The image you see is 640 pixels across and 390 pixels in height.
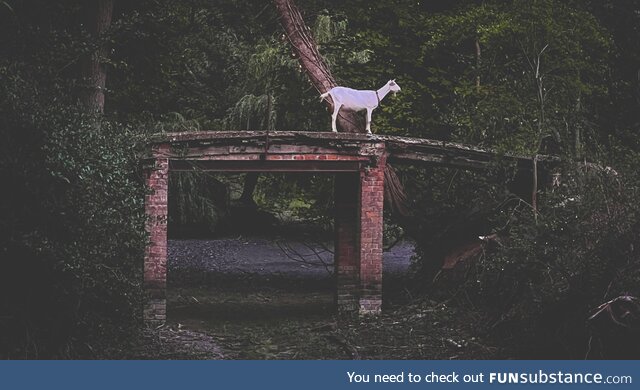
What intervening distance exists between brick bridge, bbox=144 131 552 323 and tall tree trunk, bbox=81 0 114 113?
189cm

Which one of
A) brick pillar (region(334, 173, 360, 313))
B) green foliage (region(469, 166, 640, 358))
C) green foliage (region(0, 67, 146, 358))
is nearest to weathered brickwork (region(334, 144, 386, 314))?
brick pillar (region(334, 173, 360, 313))

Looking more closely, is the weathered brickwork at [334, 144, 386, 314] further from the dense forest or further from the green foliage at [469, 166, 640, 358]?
the green foliage at [469, 166, 640, 358]

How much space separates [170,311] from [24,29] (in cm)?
750

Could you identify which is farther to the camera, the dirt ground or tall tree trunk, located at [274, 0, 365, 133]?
tall tree trunk, located at [274, 0, 365, 133]

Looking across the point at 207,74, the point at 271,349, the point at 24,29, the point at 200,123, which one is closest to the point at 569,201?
the point at 271,349

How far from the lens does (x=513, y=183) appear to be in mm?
18578

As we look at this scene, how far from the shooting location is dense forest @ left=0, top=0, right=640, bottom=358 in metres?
11.1

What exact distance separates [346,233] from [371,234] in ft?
5.70

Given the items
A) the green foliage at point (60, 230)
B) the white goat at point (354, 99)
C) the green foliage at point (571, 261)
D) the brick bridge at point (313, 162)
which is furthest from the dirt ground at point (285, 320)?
the white goat at point (354, 99)

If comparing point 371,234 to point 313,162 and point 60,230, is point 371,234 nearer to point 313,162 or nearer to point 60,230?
point 313,162

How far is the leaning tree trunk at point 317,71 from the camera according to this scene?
1894 cm

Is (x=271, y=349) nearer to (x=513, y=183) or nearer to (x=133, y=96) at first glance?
(x=513, y=183)

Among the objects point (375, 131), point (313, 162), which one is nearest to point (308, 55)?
point (313, 162)

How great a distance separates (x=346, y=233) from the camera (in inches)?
750
